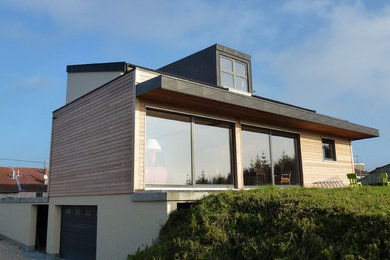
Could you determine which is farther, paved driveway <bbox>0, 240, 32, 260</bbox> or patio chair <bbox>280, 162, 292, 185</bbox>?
paved driveway <bbox>0, 240, 32, 260</bbox>

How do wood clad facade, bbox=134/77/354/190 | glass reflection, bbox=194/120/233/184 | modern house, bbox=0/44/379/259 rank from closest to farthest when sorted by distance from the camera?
modern house, bbox=0/44/379/259 → wood clad facade, bbox=134/77/354/190 → glass reflection, bbox=194/120/233/184

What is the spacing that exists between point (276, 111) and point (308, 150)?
3.32 metres

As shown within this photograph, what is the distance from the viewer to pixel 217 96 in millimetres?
8070

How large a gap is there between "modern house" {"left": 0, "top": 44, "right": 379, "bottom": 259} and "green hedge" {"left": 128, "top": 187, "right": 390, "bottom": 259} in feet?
2.86

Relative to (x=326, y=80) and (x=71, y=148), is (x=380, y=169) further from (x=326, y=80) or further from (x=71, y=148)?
(x=71, y=148)

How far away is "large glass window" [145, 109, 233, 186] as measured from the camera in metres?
7.92

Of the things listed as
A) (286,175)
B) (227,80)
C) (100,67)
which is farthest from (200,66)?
(286,175)

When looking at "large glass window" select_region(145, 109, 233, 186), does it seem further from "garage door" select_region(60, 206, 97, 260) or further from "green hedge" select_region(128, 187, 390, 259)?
"garage door" select_region(60, 206, 97, 260)

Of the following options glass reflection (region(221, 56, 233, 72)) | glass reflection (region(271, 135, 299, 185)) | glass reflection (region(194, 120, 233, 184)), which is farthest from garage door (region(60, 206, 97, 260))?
glass reflection (region(221, 56, 233, 72))

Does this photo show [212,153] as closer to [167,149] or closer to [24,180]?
[167,149]

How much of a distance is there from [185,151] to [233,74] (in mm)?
5716

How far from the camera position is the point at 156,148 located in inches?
313

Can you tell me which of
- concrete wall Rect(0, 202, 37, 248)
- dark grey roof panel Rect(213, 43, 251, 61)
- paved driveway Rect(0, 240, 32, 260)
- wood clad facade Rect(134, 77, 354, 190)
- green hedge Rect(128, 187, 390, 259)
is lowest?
paved driveway Rect(0, 240, 32, 260)

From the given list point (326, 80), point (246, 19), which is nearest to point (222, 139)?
point (246, 19)
